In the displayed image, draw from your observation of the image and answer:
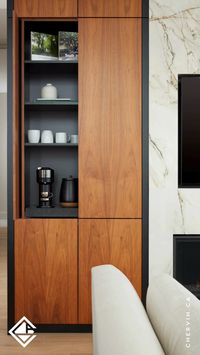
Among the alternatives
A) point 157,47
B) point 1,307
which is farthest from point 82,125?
point 1,307

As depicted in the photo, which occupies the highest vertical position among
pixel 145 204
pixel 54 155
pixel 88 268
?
pixel 54 155

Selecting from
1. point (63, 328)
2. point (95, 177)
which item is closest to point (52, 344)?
point (63, 328)

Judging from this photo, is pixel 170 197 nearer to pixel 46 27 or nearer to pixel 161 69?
pixel 161 69

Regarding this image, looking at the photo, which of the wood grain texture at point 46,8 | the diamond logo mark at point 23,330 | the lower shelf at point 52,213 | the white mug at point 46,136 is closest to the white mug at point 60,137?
the white mug at point 46,136

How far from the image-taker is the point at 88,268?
335 centimetres

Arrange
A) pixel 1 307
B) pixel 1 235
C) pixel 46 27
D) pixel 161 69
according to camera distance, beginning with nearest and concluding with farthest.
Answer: pixel 161 69 → pixel 46 27 → pixel 1 307 → pixel 1 235

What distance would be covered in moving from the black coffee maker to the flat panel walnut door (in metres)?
0.26

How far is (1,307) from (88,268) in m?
1.01

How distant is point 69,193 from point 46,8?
1.27 metres

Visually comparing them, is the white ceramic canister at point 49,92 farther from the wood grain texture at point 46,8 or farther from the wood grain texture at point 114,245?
the wood grain texture at point 114,245

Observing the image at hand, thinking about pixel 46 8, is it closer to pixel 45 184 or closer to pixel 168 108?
pixel 168 108

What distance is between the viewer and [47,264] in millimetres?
3352

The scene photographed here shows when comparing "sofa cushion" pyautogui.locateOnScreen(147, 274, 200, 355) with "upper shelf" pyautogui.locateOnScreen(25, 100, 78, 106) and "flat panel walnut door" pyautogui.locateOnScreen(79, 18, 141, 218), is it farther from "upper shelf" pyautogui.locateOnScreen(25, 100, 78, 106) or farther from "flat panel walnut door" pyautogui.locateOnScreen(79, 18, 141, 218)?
"upper shelf" pyautogui.locateOnScreen(25, 100, 78, 106)

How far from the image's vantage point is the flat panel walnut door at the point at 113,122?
334 centimetres
